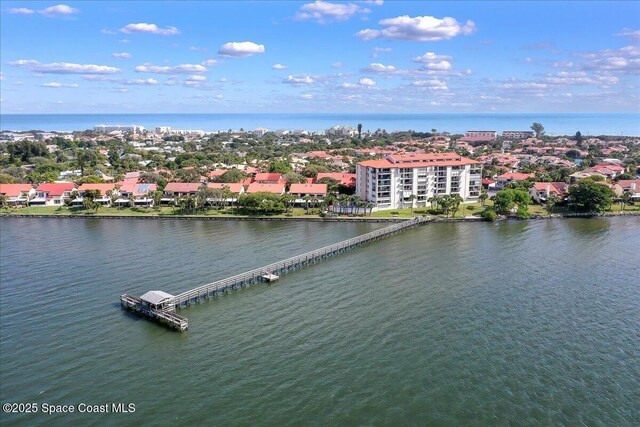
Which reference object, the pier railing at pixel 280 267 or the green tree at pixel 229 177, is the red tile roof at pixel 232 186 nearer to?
the green tree at pixel 229 177

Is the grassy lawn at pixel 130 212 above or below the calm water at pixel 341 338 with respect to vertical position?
above

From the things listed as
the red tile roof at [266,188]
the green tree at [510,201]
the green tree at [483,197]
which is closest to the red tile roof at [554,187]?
the green tree at [483,197]

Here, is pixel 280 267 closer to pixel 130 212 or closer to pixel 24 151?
pixel 130 212

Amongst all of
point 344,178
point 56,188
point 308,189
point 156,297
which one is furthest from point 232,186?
point 156,297

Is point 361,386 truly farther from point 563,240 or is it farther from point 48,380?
point 563,240

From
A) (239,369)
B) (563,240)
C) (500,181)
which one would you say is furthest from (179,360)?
(500,181)

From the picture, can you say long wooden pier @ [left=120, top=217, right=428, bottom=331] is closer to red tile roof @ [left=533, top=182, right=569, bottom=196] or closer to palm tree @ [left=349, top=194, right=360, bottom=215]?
palm tree @ [left=349, top=194, right=360, bottom=215]

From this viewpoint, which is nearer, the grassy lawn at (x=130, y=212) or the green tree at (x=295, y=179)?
the grassy lawn at (x=130, y=212)
